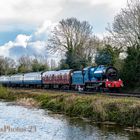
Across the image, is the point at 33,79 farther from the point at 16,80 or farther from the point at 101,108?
the point at 101,108

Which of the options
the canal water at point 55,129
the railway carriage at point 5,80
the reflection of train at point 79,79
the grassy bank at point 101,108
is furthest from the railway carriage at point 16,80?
the canal water at point 55,129

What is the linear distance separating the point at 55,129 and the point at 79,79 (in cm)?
3176

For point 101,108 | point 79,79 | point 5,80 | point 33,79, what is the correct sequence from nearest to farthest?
point 101,108 → point 79,79 → point 33,79 → point 5,80

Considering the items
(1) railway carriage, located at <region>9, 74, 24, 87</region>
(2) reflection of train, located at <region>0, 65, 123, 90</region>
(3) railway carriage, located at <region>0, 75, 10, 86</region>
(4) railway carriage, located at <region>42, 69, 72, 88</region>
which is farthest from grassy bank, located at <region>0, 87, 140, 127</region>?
(3) railway carriage, located at <region>0, 75, 10, 86</region>

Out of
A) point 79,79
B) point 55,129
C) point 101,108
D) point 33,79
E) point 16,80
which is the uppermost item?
point 16,80

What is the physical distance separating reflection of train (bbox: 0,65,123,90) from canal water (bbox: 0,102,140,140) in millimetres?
17703

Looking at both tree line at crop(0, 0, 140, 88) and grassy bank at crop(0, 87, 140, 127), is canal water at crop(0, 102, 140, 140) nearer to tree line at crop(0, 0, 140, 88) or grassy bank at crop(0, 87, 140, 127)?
grassy bank at crop(0, 87, 140, 127)

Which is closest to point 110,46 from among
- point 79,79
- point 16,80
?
point 79,79

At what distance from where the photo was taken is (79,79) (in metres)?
61.5

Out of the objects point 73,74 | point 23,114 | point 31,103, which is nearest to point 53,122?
point 23,114

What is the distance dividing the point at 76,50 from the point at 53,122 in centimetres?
6236

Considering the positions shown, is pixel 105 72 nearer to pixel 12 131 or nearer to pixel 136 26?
pixel 136 26

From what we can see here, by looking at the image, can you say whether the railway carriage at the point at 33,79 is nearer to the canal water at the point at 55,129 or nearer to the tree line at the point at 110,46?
the tree line at the point at 110,46

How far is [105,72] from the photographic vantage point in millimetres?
54094
